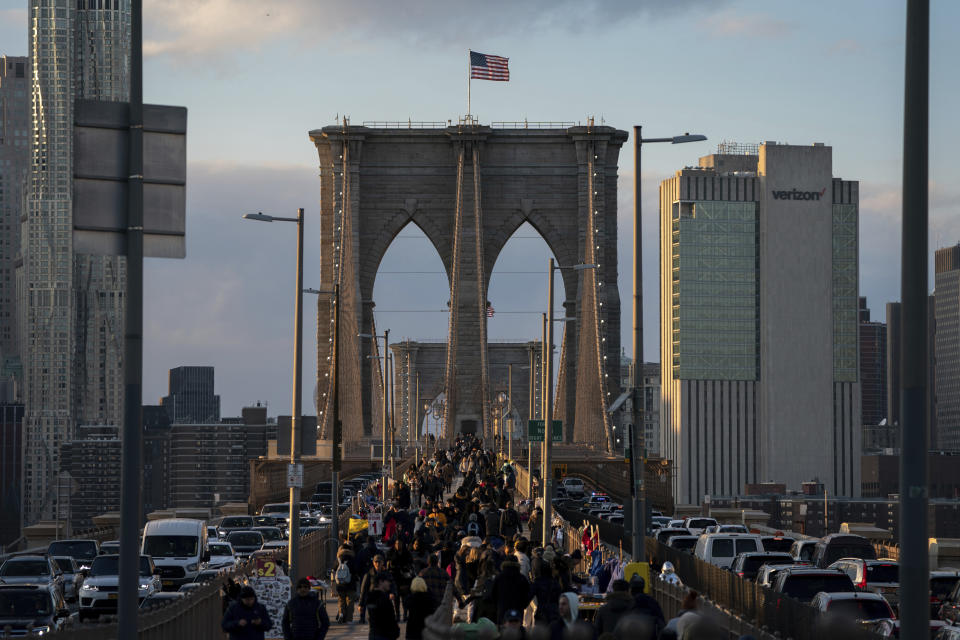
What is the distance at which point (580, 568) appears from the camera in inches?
1341

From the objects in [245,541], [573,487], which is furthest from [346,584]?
[573,487]

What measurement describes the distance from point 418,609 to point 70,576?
1815 cm

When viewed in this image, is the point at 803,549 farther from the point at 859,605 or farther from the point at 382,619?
the point at 382,619

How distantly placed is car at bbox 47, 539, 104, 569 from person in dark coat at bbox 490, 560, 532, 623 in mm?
21714

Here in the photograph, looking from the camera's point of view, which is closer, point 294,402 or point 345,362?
point 294,402

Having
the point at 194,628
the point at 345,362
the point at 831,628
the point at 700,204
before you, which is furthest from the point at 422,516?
the point at 700,204

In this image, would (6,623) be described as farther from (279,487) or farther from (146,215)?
(279,487)

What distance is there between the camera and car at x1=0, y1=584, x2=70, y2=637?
24484mm

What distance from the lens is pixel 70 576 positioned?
34.3 m

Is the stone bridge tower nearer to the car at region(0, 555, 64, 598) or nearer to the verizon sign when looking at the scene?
the verizon sign

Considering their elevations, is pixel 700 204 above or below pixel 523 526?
above

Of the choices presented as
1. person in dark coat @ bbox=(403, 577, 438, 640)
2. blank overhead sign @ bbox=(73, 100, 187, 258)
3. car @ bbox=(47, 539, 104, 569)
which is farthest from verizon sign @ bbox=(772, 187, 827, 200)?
blank overhead sign @ bbox=(73, 100, 187, 258)

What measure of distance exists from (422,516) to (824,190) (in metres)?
169

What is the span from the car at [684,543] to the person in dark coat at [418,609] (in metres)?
→ 20.4
